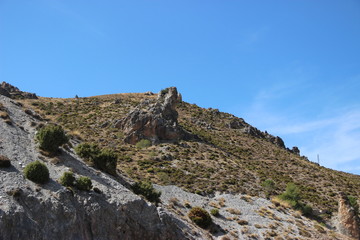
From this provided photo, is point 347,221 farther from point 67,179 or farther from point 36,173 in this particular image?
point 36,173

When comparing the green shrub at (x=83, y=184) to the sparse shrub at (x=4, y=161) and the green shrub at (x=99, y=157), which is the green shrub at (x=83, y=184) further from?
the green shrub at (x=99, y=157)

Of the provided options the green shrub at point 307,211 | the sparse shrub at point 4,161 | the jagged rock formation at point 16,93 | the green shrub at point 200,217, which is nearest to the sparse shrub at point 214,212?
the green shrub at point 200,217

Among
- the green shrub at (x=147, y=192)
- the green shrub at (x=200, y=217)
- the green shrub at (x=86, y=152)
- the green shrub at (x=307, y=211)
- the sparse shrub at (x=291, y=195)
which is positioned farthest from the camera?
the sparse shrub at (x=291, y=195)

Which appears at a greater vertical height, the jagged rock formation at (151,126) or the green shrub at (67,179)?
the jagged rock formation at (151,126)

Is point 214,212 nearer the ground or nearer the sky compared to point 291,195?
nearer the ground

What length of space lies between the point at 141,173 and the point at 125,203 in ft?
70.6

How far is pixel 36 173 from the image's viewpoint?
86.3 ft

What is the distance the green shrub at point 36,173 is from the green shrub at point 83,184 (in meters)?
2.45

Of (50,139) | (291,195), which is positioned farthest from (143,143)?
(50,139)

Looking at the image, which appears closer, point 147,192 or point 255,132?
point 147,192

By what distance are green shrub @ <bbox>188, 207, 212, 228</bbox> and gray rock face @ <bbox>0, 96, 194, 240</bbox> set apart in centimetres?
323

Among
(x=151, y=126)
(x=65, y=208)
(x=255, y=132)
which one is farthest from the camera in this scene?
(x=255, y=132)

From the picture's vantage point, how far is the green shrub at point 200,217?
3528cm

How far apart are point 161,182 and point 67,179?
20541 millimetres
